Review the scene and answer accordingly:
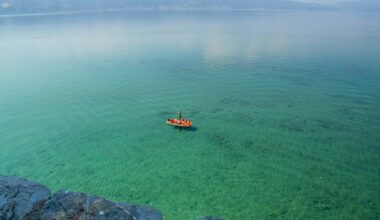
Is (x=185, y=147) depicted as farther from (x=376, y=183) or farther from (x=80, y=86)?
(x=80, y=86)

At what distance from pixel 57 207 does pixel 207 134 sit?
2667 cm

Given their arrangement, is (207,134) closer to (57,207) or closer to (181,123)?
(181,123)

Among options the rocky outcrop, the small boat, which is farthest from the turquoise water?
the rocky outcrop

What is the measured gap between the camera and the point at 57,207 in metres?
15.6

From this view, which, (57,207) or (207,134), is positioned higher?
(57,207)

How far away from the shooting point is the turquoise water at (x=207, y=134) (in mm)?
28562

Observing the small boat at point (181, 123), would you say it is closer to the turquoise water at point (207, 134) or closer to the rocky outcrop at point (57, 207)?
the turquoise water at point (207, 134)

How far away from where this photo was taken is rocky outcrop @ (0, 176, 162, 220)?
1507cm

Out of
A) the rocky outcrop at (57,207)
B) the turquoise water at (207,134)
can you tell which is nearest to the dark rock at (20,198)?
the rocky outcrop at (57,207)

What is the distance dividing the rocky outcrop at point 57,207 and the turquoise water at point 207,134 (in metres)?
11.0

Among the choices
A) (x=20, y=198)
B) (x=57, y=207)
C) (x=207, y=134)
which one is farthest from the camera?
(x=207, y=134)

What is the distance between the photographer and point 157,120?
45.0 m

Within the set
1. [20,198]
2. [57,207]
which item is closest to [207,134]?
[57,207]

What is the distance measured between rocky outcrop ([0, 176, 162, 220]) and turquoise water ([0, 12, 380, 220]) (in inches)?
433
